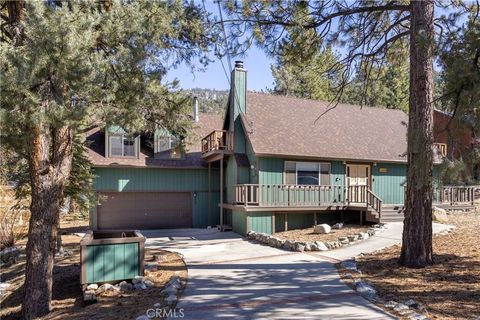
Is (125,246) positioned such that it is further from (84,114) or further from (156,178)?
(156,178)

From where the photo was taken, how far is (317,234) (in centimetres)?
1430

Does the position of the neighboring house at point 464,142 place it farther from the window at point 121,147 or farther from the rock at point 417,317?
the window at point 121,147

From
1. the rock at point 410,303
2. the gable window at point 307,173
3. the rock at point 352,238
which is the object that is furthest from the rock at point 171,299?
the gable window at point 307,173

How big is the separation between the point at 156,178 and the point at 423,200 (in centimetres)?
1321

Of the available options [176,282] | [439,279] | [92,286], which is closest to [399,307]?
[439,279]

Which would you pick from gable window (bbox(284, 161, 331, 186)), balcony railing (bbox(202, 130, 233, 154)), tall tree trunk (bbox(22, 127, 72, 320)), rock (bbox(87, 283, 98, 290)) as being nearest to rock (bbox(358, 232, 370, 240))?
gable window (bbox(284, 161, 331, 186))

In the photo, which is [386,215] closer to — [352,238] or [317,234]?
[317,234]

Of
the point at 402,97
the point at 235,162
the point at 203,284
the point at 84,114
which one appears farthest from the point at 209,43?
the point at 402,97

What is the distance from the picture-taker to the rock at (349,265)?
8.88 m

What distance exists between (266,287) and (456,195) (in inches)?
614

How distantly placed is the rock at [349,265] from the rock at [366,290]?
4.35 feet

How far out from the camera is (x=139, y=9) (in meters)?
7.16

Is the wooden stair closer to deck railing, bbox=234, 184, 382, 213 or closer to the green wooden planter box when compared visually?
deck railing, bbox=234, 184, 382, 213

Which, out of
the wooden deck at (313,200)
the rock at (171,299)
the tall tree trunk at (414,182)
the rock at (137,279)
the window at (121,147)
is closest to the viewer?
the rock at (171,299)
